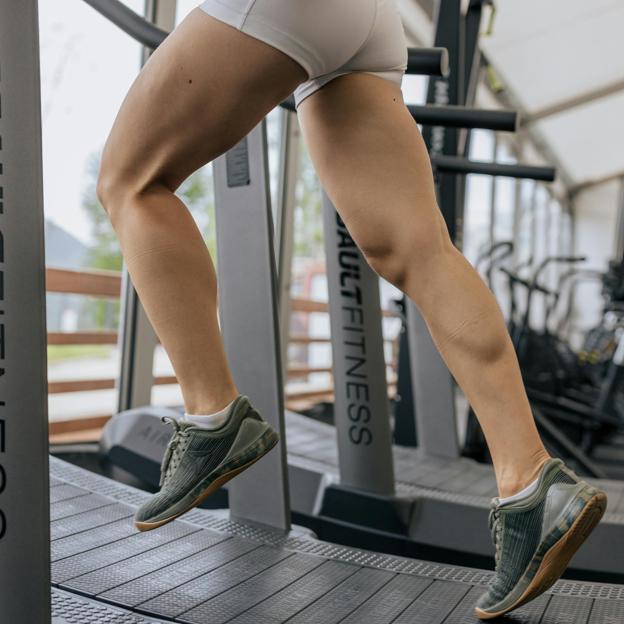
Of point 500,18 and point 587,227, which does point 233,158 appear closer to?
point 500,18

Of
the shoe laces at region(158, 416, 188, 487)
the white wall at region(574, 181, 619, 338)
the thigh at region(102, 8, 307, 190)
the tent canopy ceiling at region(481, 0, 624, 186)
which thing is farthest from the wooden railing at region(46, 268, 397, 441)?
the white wall at region(574, 181, 619, 338)

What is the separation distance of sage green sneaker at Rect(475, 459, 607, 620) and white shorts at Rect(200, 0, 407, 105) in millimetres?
593

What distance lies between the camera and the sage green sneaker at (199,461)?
3.42 ft

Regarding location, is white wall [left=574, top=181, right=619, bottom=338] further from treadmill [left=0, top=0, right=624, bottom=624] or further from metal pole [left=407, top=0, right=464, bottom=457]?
treadmill [left=0, top=0, right=624, bottom=624]

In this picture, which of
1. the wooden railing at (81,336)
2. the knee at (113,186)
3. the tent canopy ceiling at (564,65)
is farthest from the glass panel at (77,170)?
the tent canopy ceiling at (564,65)

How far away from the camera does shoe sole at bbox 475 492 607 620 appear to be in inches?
36.9

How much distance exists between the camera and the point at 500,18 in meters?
6.60

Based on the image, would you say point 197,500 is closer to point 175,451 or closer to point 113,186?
point 175,451

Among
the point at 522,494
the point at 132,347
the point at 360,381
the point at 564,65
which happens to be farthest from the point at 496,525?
the point at 564,65

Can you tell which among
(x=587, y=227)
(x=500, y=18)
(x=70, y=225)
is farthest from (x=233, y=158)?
(x=587, y=227)

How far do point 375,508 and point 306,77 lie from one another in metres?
1.43

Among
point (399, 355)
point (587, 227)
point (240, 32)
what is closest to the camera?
point (240, 32)

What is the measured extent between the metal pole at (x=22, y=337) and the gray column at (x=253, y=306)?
82cm

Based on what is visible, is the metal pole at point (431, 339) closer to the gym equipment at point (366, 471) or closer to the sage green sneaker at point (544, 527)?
the gym equipment at point (366, 471)
